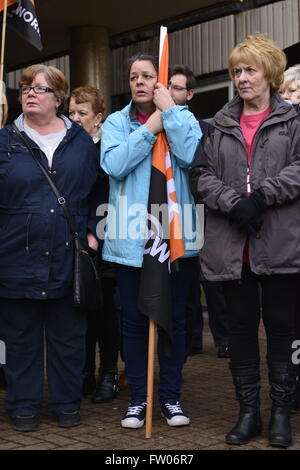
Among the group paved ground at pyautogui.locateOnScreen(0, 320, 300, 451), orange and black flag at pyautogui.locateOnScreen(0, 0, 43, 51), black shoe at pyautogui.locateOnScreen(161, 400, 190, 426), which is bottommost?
paved ground at pyautogui.locateOnScreen(0, 320, 300, 451)

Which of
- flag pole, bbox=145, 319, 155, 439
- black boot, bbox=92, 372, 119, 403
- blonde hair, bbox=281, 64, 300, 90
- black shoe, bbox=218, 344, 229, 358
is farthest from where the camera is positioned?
black shoe, bbox=218, 344, 229, 358

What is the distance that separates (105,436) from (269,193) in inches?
63.5

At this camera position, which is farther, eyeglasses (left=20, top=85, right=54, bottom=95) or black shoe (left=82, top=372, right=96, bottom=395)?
black shoe (left=82, top=372, right=96, bottom=395)

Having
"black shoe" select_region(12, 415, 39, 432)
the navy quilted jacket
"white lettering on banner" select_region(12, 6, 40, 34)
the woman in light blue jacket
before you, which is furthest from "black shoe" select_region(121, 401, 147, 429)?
"white lettering on banner" select_region(12, 6, 40, 34)

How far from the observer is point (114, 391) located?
5465mm

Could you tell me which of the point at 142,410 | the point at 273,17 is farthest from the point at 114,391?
the point at 273,17

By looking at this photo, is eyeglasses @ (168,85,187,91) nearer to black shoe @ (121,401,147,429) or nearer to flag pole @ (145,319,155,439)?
flag pole @ (145,319,155,439)

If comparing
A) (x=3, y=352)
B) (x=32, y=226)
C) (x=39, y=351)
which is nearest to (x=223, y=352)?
(x=39, y=351)

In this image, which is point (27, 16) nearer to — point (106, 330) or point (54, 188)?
point (54, 188)

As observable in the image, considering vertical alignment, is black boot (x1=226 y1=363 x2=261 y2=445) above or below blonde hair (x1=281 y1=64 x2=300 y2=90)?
below

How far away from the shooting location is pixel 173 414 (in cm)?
470

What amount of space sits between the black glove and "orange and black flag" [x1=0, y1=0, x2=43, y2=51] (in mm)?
2074

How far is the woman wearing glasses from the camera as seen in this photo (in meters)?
4.61
